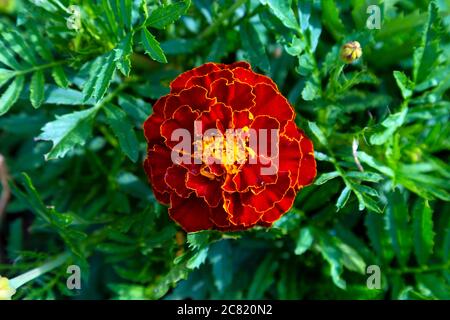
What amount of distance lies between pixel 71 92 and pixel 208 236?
52 cm

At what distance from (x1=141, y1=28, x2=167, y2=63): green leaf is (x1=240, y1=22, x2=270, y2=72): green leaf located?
33 cm

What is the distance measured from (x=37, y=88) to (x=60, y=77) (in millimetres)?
64

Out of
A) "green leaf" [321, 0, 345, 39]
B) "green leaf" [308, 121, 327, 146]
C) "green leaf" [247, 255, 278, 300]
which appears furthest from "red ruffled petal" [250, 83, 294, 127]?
"green leaf" [247, 255, 278, 300]

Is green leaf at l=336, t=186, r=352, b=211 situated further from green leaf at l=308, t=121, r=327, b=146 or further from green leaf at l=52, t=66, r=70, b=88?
green leaf at l=52, t=66, r=70, b=88

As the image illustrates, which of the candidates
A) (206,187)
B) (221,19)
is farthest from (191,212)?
(221,19)

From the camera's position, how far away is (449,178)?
172 centimetres

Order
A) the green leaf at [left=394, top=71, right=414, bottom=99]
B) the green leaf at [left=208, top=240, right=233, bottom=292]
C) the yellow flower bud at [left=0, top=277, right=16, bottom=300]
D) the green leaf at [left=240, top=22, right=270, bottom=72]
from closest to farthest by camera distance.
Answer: the yellow flower bud at [left=0, top=277, right=16, bottom=300]
the green leaf at [left=394, top=71, right=414, bottom=99]
the green leaf at [left=240, top=22, right=270, bottom=72]
the green leaf at [left=208, top=240, right=233, bottom=292]

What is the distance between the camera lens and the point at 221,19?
1.68 metres

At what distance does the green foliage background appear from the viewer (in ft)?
5.02

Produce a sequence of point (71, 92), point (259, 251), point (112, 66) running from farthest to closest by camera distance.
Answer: point (259, 251), point (71, 92), point (112, 66)

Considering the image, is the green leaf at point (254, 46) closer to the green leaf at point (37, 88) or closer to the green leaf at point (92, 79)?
the green leaf at point (92, 79)

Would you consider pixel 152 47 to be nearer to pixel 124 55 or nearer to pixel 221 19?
pixel 124 55

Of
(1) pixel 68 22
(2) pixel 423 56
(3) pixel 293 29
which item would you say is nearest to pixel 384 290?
(2) pixel 423 56
